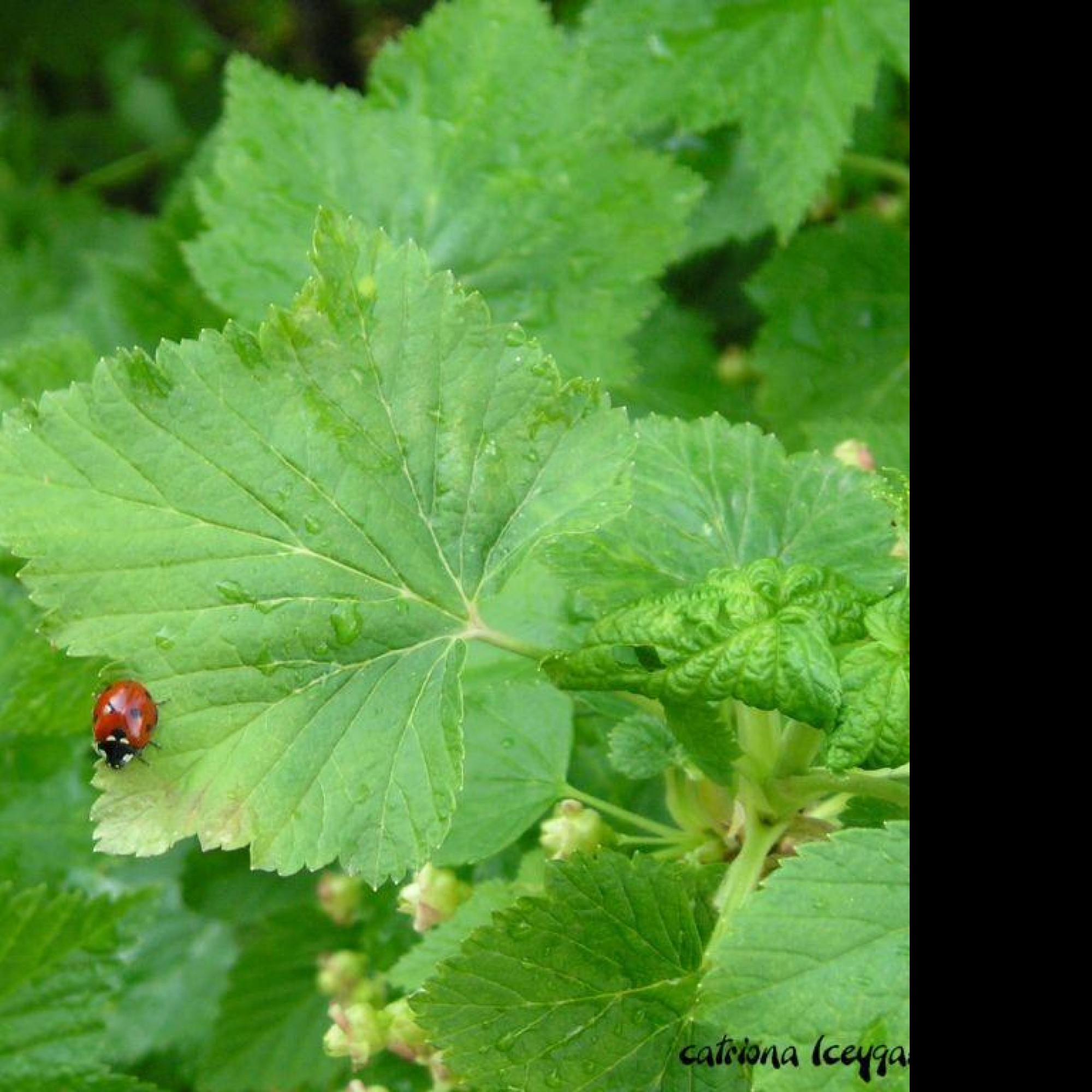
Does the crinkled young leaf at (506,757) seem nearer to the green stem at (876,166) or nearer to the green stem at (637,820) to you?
the green stem at (637,820)

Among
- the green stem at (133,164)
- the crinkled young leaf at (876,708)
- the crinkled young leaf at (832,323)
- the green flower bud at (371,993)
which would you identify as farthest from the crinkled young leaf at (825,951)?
the green stem at (133,164)

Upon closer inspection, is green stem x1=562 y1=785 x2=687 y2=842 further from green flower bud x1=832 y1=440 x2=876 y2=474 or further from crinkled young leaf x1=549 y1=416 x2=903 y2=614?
green flower bud x1=832 y1=440 x2=876 y2=474

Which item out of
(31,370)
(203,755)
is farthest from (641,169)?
(203,755)

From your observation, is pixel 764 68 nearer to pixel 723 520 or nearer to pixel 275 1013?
pixel 723 520

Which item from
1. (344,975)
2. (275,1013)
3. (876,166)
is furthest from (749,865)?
(876,166)
